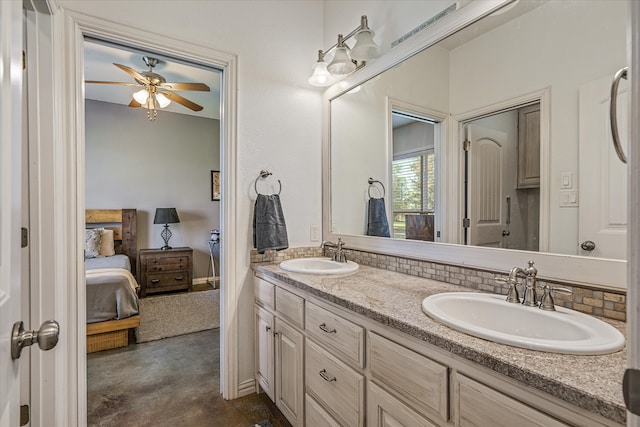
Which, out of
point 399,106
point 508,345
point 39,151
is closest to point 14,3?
point 39,151

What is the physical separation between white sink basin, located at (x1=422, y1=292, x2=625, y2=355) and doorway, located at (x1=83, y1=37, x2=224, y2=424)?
3.08 m

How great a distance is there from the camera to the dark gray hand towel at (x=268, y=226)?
6.38ft

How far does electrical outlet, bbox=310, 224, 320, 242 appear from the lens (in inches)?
89.6

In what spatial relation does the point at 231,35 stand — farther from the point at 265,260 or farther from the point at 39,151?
the point at 265,260

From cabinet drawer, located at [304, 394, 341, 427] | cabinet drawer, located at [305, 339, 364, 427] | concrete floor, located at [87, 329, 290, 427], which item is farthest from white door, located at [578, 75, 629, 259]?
concrete floor, located at [87, 329, 290, 427]

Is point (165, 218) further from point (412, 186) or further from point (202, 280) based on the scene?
point (412, 186)

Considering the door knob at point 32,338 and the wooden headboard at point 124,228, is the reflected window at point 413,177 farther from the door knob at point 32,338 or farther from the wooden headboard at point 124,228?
the wooden headboard at point 124,228

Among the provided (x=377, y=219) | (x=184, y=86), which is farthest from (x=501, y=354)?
(x=184, y=86)

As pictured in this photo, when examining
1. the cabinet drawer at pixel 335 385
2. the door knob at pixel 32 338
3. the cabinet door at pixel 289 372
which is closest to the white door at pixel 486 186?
the cabinet drawer at pixel 335 385

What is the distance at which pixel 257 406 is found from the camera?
1.88 m

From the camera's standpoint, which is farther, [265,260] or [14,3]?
[265,260]

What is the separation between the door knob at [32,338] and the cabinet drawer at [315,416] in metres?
1.04

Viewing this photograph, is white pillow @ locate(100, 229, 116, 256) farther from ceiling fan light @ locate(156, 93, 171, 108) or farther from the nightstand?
ceiling fan light @ locate(156, 93, 171, 108)

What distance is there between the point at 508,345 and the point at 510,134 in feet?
2.89
